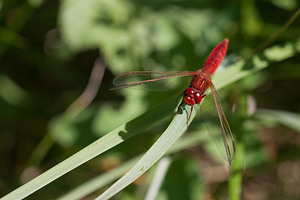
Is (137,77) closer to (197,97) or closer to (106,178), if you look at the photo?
(197,97)

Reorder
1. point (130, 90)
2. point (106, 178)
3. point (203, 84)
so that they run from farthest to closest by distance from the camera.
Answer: point (130, 90) → point (106, 178) → point (203, 84)

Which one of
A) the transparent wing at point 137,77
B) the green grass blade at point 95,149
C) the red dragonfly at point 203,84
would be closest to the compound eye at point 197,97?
the red dragonfly at point 203,84

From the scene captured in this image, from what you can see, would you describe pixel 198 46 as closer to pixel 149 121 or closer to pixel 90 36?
pixel 90 36

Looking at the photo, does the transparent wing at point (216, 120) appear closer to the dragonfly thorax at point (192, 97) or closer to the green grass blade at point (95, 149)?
the dragonfly thorax at point (192, 97)

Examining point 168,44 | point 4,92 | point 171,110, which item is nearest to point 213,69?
point 171,110

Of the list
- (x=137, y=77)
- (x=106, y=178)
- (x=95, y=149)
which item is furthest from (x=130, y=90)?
(x=95, y=149)

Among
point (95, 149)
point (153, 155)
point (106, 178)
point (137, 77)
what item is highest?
point (137, 77)
